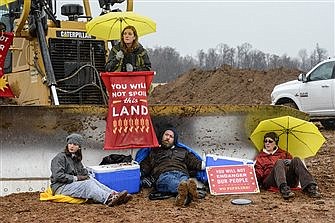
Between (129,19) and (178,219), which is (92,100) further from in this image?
(178,219)

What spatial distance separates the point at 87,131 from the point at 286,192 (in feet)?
7.71

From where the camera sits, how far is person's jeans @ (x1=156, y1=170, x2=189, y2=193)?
687cm

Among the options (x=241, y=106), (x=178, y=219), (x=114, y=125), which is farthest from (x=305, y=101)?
(x=178, y=219)

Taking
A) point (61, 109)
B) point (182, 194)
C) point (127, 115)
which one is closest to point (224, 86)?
point (127, 115)

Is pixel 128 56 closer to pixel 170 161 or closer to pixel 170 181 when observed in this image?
pixel 170 161

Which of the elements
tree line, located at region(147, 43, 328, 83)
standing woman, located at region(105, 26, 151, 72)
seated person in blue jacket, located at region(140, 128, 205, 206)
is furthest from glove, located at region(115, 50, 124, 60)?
tree line, located at region(147, 43, 328, 83)

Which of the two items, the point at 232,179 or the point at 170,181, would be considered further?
the point at 232,179

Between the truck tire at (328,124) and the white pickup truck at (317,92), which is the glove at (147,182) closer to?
the white pickup truck at (317,92)

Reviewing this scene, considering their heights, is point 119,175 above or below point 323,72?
below

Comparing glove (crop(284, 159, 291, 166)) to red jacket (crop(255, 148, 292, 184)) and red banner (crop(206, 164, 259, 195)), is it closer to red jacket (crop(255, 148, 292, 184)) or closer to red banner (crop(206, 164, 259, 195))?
red jacket (crop(255, 148, 292, 184))

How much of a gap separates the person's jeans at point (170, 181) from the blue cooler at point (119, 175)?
0.26m

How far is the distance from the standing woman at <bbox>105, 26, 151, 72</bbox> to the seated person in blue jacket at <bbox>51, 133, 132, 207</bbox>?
1.31m

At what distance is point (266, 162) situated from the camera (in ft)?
24.3

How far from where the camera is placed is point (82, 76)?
8.81 metres
